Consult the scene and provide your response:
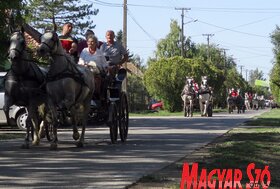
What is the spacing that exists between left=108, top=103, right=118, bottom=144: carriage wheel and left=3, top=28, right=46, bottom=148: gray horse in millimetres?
1709

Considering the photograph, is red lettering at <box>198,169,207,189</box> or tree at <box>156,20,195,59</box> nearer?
red lettering at <box>198,169,207,189</box>

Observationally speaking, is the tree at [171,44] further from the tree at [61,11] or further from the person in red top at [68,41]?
the person in red top at [68,41]

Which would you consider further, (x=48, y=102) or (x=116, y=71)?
(x=116, y=71)

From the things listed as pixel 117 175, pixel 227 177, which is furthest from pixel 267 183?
pixel 117 175

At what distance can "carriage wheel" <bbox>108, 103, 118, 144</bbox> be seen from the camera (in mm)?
13297

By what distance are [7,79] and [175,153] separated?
3569 mm

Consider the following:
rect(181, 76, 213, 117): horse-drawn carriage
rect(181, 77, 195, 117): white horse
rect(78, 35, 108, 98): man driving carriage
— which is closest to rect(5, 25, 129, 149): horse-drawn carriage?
rect(78, 35, 108, 98): man driving carriage

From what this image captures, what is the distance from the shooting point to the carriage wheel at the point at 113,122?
1330 centimetres

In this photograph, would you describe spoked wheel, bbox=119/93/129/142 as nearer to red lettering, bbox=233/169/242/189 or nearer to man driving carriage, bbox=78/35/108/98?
man driving carriage, bbox=78/35/108/98

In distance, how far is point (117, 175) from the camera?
861 centimetres

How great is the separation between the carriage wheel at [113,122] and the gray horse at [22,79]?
171cm

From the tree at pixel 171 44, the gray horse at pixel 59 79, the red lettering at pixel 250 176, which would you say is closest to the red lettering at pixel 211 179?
the red lettering at pixel 250 176

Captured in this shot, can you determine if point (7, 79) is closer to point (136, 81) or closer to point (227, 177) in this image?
point (227, 177)

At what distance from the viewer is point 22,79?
11.8 meters
